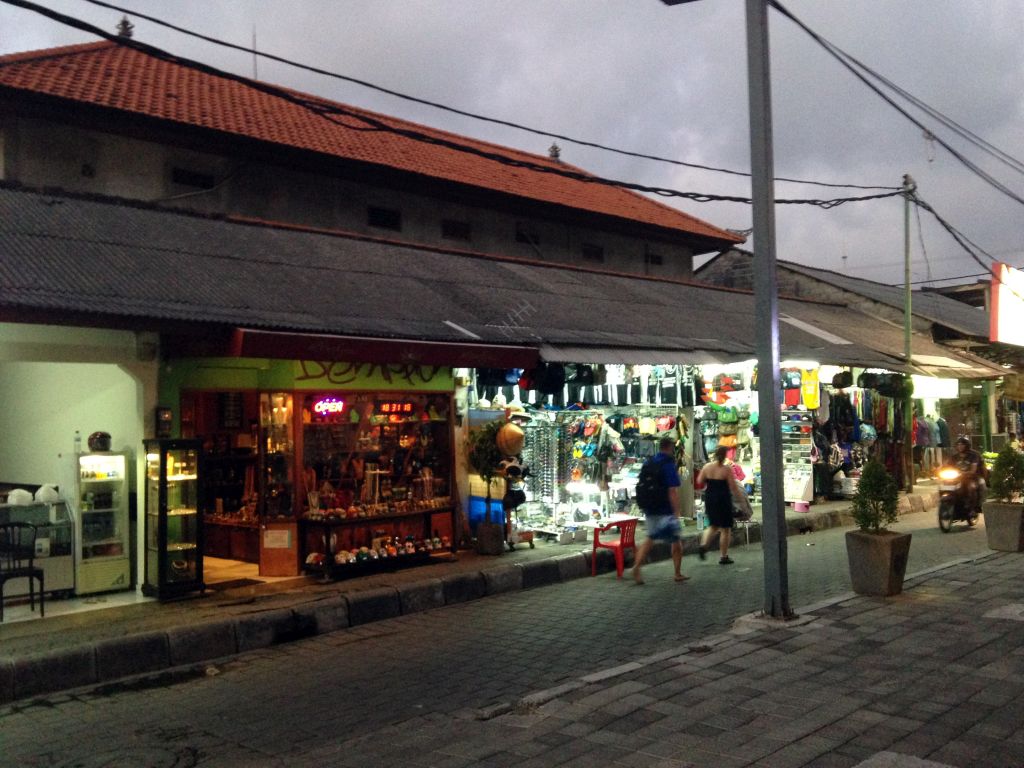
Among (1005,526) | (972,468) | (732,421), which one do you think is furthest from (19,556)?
(972,468)

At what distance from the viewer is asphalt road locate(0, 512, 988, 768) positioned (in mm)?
6355

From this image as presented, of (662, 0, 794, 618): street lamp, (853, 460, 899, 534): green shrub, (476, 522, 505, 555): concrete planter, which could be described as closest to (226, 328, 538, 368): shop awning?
(476, 522, 505, 555): concrete planter

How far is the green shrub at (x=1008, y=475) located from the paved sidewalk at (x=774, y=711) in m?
4.97

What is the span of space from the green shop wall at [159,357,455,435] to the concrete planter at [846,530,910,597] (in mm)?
5978

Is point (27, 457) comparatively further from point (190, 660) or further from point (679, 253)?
point (679, 253)

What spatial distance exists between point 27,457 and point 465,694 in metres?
7.57

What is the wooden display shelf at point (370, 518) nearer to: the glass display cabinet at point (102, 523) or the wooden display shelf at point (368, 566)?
the wooden display shelf at point (368, 566)

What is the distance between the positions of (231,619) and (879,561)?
722 centimetres

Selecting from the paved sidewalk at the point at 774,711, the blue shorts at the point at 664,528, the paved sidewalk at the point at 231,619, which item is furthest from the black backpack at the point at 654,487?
the paved sidewalk at the point at 774,711

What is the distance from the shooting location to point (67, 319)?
344 inches

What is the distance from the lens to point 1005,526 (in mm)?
13359

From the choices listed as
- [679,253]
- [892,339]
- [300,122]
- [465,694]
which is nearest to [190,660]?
[465,694]

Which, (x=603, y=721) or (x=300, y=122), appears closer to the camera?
(x=603, y=721)

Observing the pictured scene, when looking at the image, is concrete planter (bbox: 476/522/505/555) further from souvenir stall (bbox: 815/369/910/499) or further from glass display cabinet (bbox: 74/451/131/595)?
souvenir stall (bbox: 815/369/910/499)
